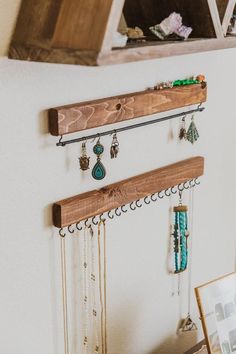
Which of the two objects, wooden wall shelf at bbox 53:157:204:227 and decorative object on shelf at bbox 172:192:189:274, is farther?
decorative object on shelf at bbox 172:192:189:274

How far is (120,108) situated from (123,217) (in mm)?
272

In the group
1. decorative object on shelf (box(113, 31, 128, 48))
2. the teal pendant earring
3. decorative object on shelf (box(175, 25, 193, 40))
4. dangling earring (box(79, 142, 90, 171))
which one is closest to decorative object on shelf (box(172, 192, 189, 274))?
the teal pendant earring

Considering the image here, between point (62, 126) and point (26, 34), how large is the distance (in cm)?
18

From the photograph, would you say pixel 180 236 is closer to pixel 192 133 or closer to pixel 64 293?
pixel 192 133

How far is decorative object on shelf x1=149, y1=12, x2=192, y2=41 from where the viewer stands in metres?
1.11

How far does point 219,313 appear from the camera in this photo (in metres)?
1.39

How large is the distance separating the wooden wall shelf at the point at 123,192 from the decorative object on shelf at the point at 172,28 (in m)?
0.34

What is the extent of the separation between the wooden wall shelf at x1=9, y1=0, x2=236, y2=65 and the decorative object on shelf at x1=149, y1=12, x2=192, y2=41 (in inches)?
0.8

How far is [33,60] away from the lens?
39.0 inches

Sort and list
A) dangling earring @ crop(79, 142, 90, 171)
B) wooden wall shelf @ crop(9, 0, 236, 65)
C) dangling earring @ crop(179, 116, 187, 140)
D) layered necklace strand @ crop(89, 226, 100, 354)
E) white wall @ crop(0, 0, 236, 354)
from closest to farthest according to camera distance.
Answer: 1. wooden wall shelf @ crop(9, 0, 236, 65)
2. white wall @ crop(0, 0, 236, 354)
3. dangling earring @ crop(79, 142, 90, 171)
4. layered necklace strand @ crop(89, 226, 100, 354)
5. dangling earring @ crop(179, 116, 187, 140)

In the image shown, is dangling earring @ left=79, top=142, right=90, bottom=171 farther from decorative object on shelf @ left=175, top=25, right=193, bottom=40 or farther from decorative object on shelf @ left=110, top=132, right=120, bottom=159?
decorative object on shelf @ left=175, top=25, right=193, bottom=40

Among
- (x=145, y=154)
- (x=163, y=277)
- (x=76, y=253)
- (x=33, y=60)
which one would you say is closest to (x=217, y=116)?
(x=145, y=154)

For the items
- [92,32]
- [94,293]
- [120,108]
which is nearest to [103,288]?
[94,293]

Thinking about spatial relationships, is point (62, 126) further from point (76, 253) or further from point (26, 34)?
point (76, 253)
